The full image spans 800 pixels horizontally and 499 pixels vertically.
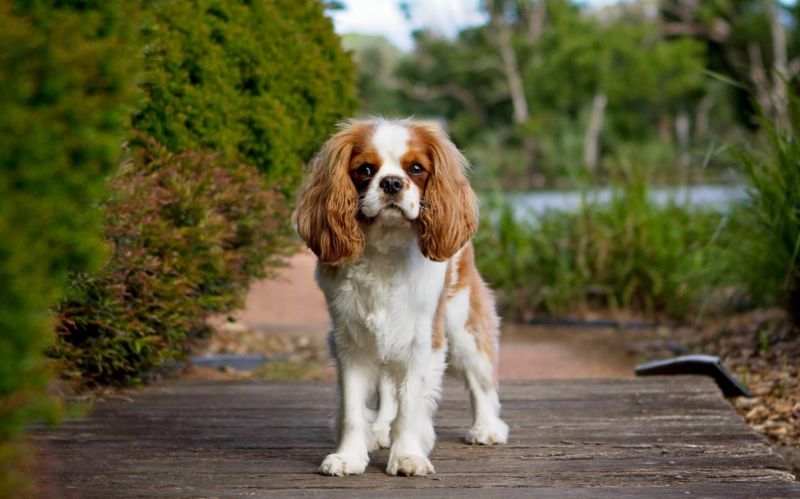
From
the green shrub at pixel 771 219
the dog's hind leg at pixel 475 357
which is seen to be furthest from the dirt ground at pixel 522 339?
the dog's hind leg at pixel 475 357

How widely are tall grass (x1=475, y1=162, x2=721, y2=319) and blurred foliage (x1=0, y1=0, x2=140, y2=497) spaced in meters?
7.59

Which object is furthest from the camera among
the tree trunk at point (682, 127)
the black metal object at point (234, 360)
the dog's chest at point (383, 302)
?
the tree trunk at point (682, 127)

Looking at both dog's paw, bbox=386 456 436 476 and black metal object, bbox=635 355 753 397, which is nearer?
dog's paw, bbox=386 456 436 476

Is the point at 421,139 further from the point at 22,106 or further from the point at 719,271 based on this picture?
the point at 719,271

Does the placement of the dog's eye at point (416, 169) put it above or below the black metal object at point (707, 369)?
above

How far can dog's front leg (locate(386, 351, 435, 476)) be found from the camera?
3.61 m

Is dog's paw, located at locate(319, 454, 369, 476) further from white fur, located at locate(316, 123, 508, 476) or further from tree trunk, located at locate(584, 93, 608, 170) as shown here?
tree trunk, located at locate(584, 93, 608, 170)

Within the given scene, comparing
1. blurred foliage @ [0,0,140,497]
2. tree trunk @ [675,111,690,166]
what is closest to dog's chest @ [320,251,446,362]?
blurred foliage @ [0,0,140,497]

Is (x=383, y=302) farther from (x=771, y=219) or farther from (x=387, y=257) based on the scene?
(x=771, y=219)

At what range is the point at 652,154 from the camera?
1452 inches

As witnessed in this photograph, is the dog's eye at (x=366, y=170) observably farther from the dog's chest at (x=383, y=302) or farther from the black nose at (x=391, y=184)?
the dog's chest at (x=383, y=302)

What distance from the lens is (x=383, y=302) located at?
11.9ft

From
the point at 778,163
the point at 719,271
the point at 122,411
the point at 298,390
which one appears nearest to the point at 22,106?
the point at 122,411

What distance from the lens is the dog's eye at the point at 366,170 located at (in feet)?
11.6
